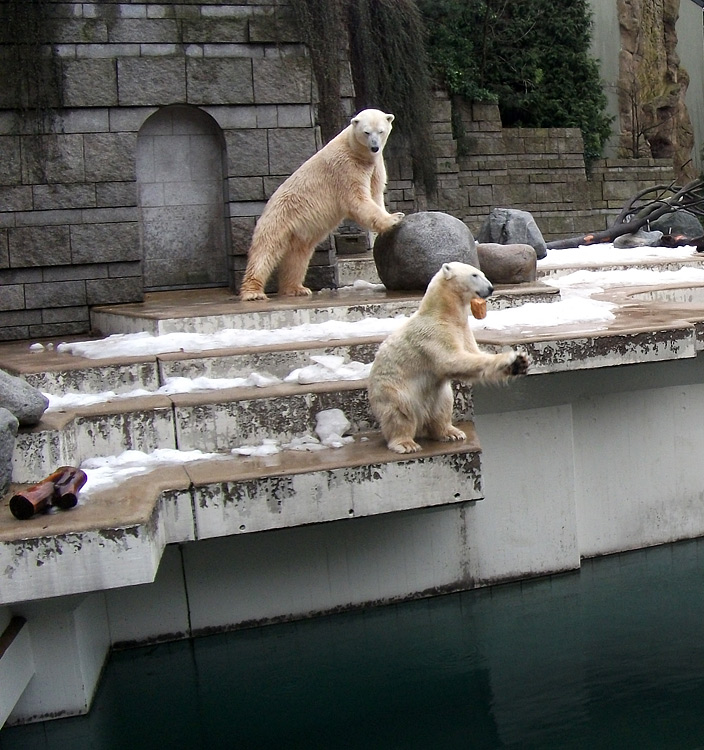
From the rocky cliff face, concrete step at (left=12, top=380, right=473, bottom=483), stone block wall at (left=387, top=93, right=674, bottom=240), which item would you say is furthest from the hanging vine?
the rocky cliff face

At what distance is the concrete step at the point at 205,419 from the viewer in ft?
14.3

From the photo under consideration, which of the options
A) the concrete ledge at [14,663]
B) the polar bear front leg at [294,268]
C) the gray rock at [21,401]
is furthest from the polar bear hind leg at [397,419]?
the polar bear front leg at [294,268]

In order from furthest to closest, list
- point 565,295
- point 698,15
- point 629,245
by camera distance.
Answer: point 698,15 → point 629,245 → point 565,295

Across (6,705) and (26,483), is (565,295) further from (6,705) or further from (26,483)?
(6,705)

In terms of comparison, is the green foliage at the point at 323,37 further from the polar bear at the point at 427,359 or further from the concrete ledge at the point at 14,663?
the concrete ledge at the point at 14,663

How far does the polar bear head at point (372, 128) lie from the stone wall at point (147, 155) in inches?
63.0

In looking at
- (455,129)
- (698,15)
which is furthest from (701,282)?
(698,15)

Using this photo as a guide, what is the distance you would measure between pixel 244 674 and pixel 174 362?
64.7 inches

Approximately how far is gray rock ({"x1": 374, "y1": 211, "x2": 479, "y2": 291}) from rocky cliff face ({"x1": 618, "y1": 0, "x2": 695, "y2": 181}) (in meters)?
14.9

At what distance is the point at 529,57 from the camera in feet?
60.9

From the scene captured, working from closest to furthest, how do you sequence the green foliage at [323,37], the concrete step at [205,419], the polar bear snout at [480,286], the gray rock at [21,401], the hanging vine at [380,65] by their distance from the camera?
the gray rock at [21,401], the polar bear snout at [480,286], the concrete step at [205,419], the green foliage at [323,37], the hanging vine at [380,65]

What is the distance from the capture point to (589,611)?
4750 millimetres

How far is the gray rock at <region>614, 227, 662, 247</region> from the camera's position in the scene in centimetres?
1309

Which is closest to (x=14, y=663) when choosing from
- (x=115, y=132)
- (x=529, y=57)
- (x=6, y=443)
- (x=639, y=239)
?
(x=6, y=443)
